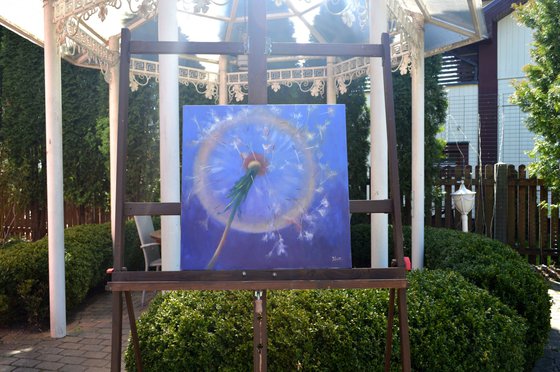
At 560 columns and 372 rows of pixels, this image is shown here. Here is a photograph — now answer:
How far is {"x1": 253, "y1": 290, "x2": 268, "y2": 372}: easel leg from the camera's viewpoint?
2.37m

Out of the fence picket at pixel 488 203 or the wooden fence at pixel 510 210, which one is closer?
the wooden fence at pixel 510 210

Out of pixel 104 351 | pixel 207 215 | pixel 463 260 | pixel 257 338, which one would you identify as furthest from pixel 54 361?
pixel 463 260

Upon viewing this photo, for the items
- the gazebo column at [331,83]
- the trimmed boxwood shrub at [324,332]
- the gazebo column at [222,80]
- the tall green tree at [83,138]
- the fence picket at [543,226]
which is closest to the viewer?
the trimmed boxwood shrub at [324,332]

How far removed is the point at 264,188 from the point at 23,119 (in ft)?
29.0

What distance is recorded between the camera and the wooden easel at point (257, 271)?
2.11 metres

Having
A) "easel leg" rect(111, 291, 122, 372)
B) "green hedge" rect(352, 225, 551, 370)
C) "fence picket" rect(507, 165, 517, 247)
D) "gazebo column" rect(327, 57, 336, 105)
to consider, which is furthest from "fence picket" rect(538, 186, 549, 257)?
"easel leg" rect(111, 291, 122, 372)

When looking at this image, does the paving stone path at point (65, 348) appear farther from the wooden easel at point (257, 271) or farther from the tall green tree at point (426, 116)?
the tall green tree at point (426, 116)

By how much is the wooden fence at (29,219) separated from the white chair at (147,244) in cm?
370

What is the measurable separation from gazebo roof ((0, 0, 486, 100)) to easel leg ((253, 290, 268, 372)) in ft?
8.35

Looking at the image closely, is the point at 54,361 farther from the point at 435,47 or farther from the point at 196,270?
the point at 435,47

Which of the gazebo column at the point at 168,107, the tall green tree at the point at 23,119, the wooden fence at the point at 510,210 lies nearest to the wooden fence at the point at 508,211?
the wooden fence at the point at 510,210

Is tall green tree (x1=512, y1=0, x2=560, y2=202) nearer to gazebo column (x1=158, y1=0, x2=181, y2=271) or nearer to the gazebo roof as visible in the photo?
the gazebo roof

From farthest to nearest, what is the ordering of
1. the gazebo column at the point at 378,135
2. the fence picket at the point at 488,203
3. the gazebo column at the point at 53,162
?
the fence picket at the point at 488,203 → the gazebo column at the point at 53,162 → the gazebo column at the point at 378,135

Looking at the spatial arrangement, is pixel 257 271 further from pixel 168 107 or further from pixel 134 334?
pixel 168 107
